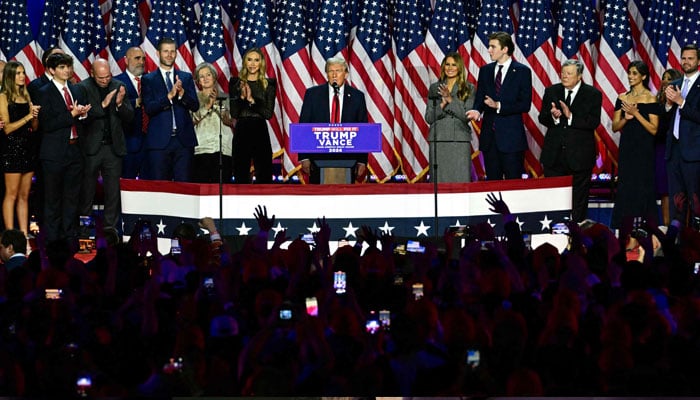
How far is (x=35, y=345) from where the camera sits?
14.3 feet

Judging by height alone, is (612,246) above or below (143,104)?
below

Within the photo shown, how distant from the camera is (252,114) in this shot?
469 inches

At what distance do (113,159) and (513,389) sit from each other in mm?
8314

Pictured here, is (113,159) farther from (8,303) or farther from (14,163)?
(8,303)

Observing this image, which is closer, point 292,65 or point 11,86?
point 11,86

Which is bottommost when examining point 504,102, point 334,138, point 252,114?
point 334,138

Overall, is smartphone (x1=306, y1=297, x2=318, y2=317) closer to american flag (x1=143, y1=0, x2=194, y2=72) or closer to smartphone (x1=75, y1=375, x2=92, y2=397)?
smartphone (x1=75, y1=375, x2=92, y2=397)

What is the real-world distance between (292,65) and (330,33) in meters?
0.56

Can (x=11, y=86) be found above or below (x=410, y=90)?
below

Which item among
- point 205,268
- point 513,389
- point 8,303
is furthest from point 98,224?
point 513,389

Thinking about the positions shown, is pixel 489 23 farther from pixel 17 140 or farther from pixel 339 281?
pixel 339 281

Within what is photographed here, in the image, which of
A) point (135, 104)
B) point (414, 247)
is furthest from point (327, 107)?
point (414, 247)

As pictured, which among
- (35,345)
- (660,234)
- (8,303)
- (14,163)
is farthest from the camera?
(14,163)

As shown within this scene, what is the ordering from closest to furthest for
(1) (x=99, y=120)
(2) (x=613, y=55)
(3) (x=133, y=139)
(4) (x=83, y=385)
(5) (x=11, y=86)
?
(4) (x=83, y=385)
(5) (x=11, y=86)
(1) (x=99, y=120)
(3) (x=133, y=139)
(2) (x=613, y=55)
